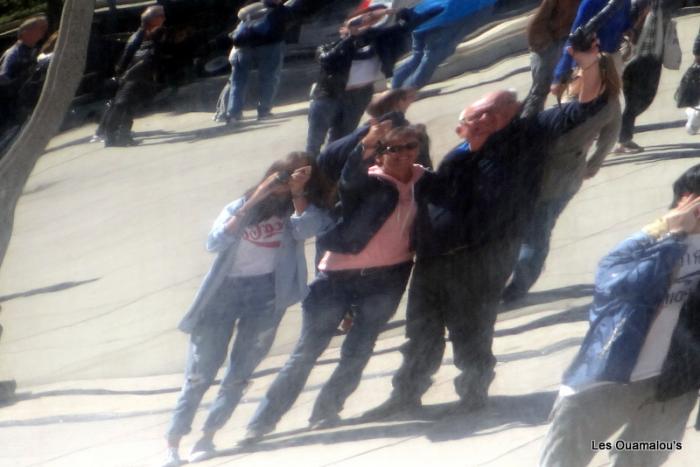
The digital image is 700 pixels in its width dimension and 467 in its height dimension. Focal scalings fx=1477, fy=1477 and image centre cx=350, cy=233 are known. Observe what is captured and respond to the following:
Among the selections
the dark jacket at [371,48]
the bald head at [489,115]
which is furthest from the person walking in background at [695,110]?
the dark jacket at [371,48]

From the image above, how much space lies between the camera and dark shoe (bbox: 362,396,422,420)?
191 inches

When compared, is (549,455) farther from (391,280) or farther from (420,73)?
(420,73)

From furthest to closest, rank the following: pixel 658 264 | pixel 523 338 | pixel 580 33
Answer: pixel 523 338
pixel 580 33
pixel 658 264

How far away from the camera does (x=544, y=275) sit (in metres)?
4.70

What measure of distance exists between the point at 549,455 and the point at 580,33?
4.15ft

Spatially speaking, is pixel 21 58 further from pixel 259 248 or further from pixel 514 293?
pixel 514 293

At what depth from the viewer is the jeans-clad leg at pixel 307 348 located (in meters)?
4.83

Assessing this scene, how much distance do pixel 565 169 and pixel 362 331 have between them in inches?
33.6

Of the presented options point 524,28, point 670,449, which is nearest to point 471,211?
point 524,28

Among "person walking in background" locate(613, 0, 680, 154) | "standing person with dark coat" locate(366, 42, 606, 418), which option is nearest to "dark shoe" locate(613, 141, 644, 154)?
"person walking in background" locate(613, 0, 680, 154)

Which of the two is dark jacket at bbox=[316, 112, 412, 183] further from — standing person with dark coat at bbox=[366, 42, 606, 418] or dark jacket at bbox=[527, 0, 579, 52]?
dark jacket at bbox=[527, 0, 579, 52]

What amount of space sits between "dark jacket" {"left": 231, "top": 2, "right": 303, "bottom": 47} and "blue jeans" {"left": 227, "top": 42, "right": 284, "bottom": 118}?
19 millimetres

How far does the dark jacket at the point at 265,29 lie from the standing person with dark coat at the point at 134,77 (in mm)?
282

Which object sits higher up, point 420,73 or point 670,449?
point 420,73
